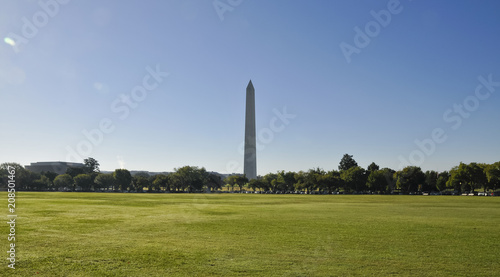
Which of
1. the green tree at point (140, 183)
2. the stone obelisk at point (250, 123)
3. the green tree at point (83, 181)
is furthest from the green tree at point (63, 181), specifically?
the stone obelisk at point (250, 123)

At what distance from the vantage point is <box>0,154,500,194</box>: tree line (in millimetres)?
108375

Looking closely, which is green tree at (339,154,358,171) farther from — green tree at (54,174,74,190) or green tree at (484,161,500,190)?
green tree at (54,174,74,190)

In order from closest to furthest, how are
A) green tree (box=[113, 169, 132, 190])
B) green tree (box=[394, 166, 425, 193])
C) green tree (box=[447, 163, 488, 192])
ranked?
green tree (box=[447, 163, 488, 192]) → green tree (box=[394, 166, 425, 193]) → green tree (box=[113, 169, 132, 190])

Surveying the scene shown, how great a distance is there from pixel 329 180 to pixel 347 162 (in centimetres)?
5063

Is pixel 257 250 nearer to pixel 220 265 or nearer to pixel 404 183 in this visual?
pixel 220 265

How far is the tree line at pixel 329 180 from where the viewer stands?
10838cm

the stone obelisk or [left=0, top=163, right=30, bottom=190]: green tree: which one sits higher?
the stone obelisk

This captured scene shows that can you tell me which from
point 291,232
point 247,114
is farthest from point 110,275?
point 247,114

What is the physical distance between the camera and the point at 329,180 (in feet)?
447

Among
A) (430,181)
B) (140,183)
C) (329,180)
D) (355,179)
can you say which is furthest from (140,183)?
(430,181)

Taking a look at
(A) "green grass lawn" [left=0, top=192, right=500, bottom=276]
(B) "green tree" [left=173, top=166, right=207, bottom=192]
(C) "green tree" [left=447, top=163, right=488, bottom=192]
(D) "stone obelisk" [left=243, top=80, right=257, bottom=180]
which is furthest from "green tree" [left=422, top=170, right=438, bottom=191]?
(A) "green grass lawn" [left=0, top=192, right=500, bottom=276]

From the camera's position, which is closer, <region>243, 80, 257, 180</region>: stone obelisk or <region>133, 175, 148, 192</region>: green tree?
<region>243, 80, 257, 180</region>: stone obelisk

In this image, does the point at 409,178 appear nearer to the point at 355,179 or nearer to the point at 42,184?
the point at 355,179

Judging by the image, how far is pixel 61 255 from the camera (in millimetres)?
13430
